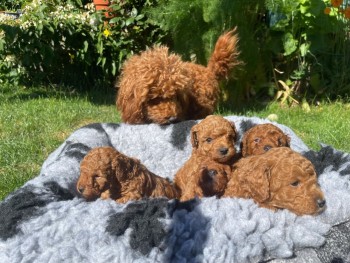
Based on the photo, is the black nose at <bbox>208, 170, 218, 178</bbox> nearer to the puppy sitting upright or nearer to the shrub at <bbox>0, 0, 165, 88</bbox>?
the puppy sitting upright

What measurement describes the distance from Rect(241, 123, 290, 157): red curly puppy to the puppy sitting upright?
0.08 metres

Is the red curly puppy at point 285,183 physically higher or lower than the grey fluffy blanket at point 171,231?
higher

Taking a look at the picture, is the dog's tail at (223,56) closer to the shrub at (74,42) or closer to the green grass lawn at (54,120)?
the green grass lawn at (54,120)

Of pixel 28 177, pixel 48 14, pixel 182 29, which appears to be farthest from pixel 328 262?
pixel 48 14

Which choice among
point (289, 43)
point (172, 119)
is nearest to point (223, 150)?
point (172, 119)

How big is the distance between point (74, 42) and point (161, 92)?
302 cm

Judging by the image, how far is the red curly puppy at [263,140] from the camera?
2.27m

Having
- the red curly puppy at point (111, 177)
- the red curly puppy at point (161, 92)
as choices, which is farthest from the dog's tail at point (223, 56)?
the red curly puppy at point (111, 177)

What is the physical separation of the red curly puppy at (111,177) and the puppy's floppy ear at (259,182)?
0.44m

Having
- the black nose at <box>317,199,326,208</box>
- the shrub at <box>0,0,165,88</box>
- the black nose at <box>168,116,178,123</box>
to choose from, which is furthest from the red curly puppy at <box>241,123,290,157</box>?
the shrub at <box>0,0,165,88</box>

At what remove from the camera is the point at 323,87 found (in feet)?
17.6

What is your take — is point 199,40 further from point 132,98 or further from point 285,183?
point 285,183

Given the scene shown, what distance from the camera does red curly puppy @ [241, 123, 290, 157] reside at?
2.27 m

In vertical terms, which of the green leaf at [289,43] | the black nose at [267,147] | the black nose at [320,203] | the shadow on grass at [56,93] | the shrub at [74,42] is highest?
the black nose at [267,147]
